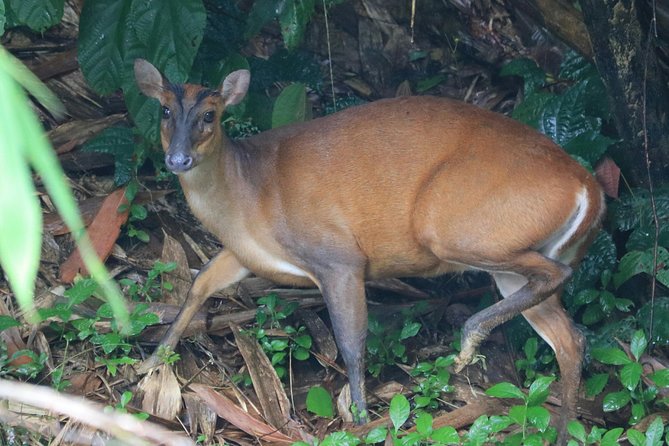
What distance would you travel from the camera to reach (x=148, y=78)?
19.7 feet

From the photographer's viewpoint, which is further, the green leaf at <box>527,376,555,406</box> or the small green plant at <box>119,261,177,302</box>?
the small green plant at <box>119,261,177,302</box>

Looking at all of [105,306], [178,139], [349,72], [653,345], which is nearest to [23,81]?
[178,139]

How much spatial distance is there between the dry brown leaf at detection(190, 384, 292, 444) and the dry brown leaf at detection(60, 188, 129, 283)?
1.37 meters

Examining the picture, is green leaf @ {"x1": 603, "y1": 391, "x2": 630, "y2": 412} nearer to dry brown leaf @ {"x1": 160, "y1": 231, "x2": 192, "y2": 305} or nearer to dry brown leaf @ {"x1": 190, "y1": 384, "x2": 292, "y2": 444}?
dry brown leaf @ {"x1": 190, "y1": 384, "x2": 292, "y2": 444}

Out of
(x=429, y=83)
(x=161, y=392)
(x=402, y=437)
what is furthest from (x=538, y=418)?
(x=429, y=83)

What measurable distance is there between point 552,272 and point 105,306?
2.61m

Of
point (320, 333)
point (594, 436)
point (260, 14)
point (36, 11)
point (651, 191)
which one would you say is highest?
point (36, 11)

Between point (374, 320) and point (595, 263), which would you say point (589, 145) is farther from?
point (374, 320)

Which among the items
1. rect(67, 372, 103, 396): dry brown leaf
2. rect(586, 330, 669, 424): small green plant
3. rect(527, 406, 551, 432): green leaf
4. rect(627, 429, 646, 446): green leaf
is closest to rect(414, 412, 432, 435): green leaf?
rect(527, 406, 551, 432): green leaf

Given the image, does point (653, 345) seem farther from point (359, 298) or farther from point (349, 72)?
point (349, 72)

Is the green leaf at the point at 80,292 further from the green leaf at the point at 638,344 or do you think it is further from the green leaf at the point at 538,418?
the green leaf at the point at 638,344

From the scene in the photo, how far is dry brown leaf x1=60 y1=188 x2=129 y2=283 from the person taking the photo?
21.7 feet

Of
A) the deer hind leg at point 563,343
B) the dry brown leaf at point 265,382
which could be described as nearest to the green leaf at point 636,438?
the deer hind leg at point 563,343

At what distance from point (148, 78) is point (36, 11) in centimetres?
75
